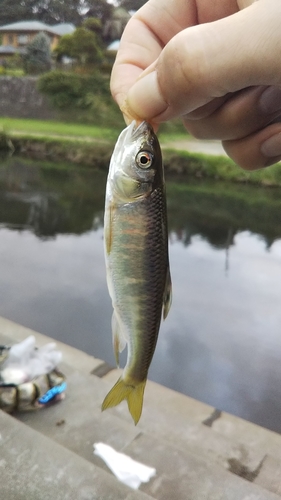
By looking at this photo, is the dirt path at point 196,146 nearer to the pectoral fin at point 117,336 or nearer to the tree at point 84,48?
the tree at point 84,48

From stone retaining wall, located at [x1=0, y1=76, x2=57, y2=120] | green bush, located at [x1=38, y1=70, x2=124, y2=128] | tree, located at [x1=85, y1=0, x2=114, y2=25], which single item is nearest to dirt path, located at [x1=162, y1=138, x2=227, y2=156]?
green bush, located at [x1=38, y1=70, x2=124, y2=128]

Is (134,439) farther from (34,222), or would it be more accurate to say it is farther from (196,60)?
(34,222)

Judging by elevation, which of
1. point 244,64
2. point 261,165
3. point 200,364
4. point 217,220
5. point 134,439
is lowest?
point 200,364

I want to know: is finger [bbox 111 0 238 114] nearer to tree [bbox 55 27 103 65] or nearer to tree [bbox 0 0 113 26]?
tree [bbox 55 27 103 65]

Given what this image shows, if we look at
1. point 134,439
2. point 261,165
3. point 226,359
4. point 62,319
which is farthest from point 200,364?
point 261,165

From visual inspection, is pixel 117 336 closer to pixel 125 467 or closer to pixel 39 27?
pixel 125 467
